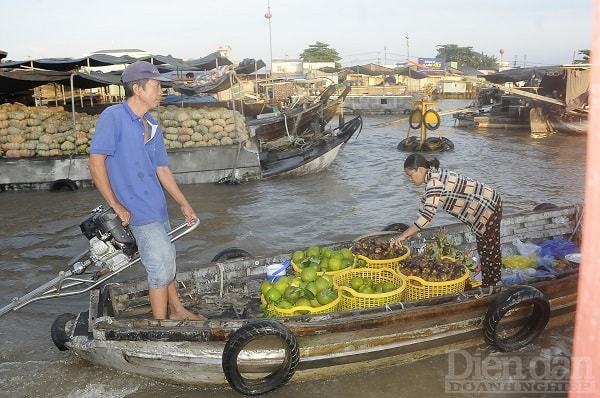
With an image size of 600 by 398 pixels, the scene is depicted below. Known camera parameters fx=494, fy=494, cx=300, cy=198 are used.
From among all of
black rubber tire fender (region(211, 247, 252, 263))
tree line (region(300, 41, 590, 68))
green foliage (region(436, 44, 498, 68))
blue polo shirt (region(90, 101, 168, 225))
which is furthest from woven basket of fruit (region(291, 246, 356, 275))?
green foliage (region(436, 44, 498, 68))

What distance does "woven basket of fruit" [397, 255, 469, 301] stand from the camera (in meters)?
4.51

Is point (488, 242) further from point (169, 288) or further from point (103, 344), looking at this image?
point (103, 344)

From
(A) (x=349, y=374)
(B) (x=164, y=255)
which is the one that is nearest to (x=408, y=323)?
(A) (x=349, y=374)

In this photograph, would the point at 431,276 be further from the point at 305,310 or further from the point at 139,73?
the point at 139,73

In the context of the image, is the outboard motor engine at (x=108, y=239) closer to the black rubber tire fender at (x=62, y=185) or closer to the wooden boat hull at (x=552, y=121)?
the black rubber tire fender at (x=62, y=185)

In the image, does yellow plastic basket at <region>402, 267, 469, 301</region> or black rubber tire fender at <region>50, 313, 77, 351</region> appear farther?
black rubber tire fender at <region>50, 313, 77, 351</region>

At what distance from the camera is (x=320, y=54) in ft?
242

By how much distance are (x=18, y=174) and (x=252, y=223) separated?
7.07 m

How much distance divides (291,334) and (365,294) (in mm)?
812

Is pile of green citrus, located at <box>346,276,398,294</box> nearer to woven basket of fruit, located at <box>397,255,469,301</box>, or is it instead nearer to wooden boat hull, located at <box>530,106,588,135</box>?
woven basket of fruit, located at <box>397,255,469,301</box>

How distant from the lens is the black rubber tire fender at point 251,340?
382 centimetres

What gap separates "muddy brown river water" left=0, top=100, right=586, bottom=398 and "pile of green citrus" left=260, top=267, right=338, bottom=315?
2.24 feet

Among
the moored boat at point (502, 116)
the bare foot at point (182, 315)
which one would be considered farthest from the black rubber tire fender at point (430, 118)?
the bare foot at point (182, 315)

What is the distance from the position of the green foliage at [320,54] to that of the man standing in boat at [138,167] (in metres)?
71.9
